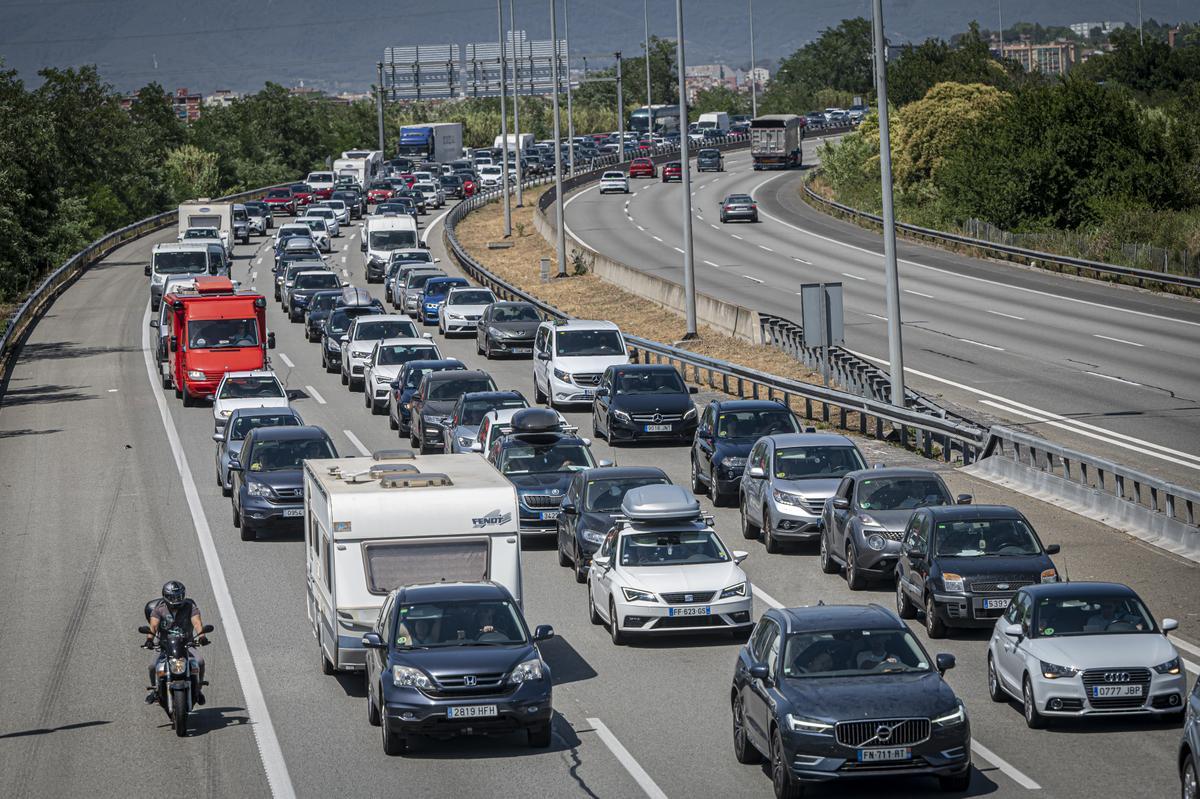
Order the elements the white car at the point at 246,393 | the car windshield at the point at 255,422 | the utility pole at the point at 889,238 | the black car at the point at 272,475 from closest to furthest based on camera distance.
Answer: the black car at the point at 272,475 → the car windshield at the point at 255,422 → the utility pole at the point at 889,238 → the white car at the point at 246,393

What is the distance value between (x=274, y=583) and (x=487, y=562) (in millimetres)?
6681

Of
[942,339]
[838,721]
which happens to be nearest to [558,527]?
[838,721]

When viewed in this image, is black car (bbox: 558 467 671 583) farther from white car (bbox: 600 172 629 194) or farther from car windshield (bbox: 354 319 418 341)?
white car (bbox: 600 172 629 194)

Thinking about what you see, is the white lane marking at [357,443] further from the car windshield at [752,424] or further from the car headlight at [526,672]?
the car headlight at [526,672]

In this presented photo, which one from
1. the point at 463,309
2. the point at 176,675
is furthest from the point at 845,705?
the point at 463,309

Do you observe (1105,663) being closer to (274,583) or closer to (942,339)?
(274,583)

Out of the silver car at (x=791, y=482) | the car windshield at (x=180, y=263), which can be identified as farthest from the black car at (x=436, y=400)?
the car windshield at (x=180, y=263)

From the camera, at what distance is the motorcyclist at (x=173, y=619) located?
16.8 m

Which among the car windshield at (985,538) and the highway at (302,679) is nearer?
the highway at (302,679)

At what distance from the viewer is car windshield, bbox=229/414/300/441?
104ft

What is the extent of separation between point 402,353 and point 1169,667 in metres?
27.6

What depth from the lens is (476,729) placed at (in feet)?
51.5

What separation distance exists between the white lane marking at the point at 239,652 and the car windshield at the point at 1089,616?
7.07 m

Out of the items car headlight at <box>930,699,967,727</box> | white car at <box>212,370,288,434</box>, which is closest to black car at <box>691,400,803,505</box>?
white car at <box>212,370,288,434</box>
